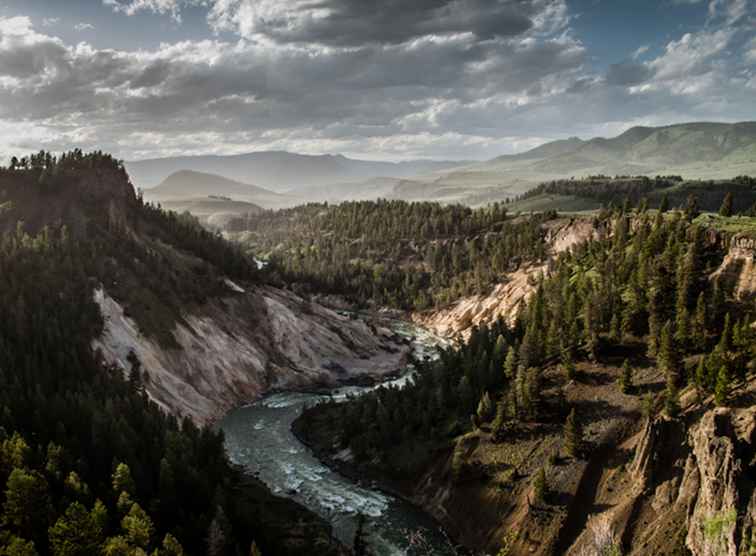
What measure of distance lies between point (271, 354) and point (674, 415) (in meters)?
81.9

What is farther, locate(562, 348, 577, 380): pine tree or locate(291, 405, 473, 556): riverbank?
locate(562, 348, 577, 380): pine tree

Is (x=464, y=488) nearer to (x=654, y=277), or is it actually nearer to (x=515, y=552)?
(x=515, y=552)

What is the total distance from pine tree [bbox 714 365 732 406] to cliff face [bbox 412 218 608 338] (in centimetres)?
9086

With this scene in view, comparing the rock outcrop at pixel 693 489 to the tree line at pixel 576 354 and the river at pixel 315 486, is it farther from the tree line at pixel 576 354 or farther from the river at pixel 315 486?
the river at pixel 315 486

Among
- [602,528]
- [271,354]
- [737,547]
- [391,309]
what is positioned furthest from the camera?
[391,309]

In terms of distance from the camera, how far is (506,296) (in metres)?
163

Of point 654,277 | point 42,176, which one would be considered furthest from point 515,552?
point 42,176

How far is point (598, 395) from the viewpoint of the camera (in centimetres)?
7131

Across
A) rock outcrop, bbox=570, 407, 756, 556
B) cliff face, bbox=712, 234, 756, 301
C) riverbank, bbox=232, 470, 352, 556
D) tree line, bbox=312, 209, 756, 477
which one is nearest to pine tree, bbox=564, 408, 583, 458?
tree line, bbox=312, 209, 756, 477

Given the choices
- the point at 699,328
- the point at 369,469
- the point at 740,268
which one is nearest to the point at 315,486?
the point at 369,469

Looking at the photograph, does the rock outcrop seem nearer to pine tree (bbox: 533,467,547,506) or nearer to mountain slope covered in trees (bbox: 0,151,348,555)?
pine tree (bbox: 533,467,547,506)

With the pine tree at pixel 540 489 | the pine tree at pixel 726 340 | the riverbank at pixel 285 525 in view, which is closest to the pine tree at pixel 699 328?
the pine tree at pixel 726 340

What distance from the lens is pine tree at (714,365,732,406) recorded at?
57312mm

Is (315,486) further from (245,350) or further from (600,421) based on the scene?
(245,350)
